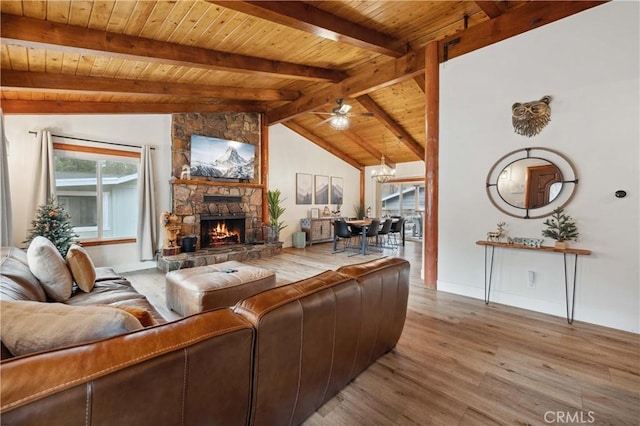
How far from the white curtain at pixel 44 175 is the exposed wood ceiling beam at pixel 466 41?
4447 millimetres

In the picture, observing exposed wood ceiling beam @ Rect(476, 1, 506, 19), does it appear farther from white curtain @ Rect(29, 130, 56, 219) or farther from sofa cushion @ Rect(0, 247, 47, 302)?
white curtain @ Rect(29, 130, 56, 219)

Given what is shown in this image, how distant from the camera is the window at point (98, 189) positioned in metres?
4.38

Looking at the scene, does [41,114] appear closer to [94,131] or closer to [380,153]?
[94,131]

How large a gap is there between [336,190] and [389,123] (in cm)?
312

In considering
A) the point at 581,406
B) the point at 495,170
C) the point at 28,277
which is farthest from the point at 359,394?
the point at 495,170

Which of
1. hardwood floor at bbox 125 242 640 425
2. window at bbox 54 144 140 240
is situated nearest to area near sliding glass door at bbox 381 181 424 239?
hardwood floor at bbox 125 242 640 425

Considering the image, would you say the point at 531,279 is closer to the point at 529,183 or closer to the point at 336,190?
the point at 529,183

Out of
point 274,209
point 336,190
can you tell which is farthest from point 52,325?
point 336,190

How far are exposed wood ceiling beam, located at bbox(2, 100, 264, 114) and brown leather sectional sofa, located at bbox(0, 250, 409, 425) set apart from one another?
4.92 m

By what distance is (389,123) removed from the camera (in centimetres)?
656

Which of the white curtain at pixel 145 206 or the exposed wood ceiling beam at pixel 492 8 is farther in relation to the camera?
the white curtain at pixel 145 206

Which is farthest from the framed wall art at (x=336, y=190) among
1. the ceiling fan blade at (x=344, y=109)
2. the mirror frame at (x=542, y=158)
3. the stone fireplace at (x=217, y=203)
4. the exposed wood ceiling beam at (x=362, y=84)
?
the mirror frame at (x=542, y=158)

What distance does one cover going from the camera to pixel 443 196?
3.75 m

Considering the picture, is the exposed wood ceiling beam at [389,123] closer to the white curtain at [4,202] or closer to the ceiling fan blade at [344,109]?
the ceiling fan blade at [344,109]
